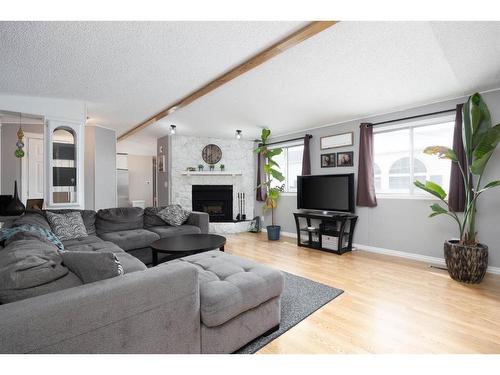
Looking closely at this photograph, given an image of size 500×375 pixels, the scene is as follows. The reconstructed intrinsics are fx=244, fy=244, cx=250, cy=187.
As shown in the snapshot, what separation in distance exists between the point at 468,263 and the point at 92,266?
11.8 feet

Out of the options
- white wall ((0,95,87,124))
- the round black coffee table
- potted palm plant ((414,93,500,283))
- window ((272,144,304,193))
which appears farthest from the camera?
window ((272,144,304,193))

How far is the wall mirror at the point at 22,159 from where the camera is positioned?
4633mm

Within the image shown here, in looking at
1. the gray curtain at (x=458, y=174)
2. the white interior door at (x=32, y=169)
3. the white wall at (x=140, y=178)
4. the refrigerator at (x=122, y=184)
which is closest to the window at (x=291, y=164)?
the gray curtain at (x=458, y=174)

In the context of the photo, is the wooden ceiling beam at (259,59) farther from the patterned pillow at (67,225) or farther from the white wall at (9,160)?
the white wall at (9,160)

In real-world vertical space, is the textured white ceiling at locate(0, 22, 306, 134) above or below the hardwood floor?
above

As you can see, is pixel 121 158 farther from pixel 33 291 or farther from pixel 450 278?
pixel 450 278

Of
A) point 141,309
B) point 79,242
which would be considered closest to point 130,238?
point 79,242

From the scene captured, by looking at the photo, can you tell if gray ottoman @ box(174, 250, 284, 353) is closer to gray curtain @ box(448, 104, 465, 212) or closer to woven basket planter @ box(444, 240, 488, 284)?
woven basket planter @ box(444, 240, 488, 284)

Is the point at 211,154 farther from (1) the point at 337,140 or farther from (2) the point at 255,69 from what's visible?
(2) the point at 255,69

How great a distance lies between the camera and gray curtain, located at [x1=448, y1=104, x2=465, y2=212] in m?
3.21

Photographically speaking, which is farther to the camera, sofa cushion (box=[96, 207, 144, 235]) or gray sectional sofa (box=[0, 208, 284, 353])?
sofa cushion (box=[96, 207, 144, 235])

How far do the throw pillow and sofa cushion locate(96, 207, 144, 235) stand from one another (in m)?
2.52

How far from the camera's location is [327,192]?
4.53 metres

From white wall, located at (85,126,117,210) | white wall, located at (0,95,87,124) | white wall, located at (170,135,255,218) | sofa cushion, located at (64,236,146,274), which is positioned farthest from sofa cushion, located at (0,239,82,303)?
white wall, located at (170,135,255,218)
